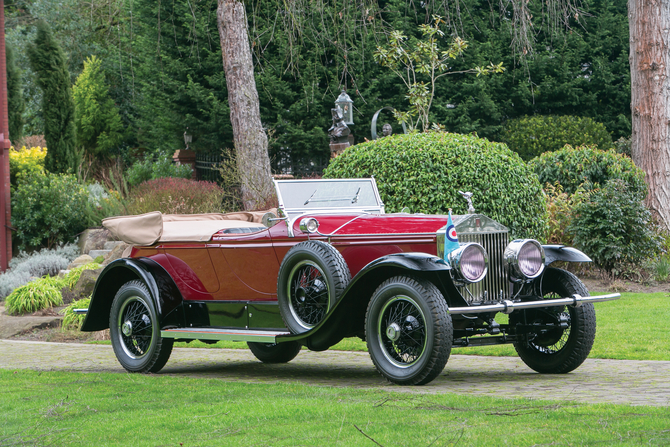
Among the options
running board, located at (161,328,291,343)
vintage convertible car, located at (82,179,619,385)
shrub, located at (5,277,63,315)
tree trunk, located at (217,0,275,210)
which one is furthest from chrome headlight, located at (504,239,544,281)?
tree trunk, located at (217,0,275,210)

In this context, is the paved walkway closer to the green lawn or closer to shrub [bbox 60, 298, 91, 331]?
the green lawn

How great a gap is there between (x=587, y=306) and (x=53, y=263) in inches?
399

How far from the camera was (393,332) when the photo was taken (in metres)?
5.16

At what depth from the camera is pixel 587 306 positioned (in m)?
5.73

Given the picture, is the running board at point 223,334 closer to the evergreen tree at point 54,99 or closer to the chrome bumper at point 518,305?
the chrome bumper at point 518,305

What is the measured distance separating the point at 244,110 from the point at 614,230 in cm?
699

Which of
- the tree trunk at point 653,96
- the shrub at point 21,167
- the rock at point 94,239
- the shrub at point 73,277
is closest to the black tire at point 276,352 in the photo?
the shrub at point 73,277

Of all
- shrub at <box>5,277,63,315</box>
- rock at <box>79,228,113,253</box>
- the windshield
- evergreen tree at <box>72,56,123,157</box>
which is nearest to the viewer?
the windshield

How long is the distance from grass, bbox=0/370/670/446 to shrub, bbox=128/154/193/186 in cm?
1465

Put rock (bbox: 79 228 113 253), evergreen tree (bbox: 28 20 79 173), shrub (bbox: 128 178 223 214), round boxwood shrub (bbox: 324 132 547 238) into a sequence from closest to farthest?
round boxwood shrub (bbox: 324 132 547 238) < shrub (bbox: 128 178 223 214) < rock (bbox: 79 228 113 253) < evergreen tree (bbox: 28 20 79 173)

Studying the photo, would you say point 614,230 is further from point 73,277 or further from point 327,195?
point 73,277

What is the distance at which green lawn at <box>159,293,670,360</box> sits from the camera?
676cm

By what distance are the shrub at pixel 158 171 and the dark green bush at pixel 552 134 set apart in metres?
9.27

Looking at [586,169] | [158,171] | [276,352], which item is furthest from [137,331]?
[158,171]
